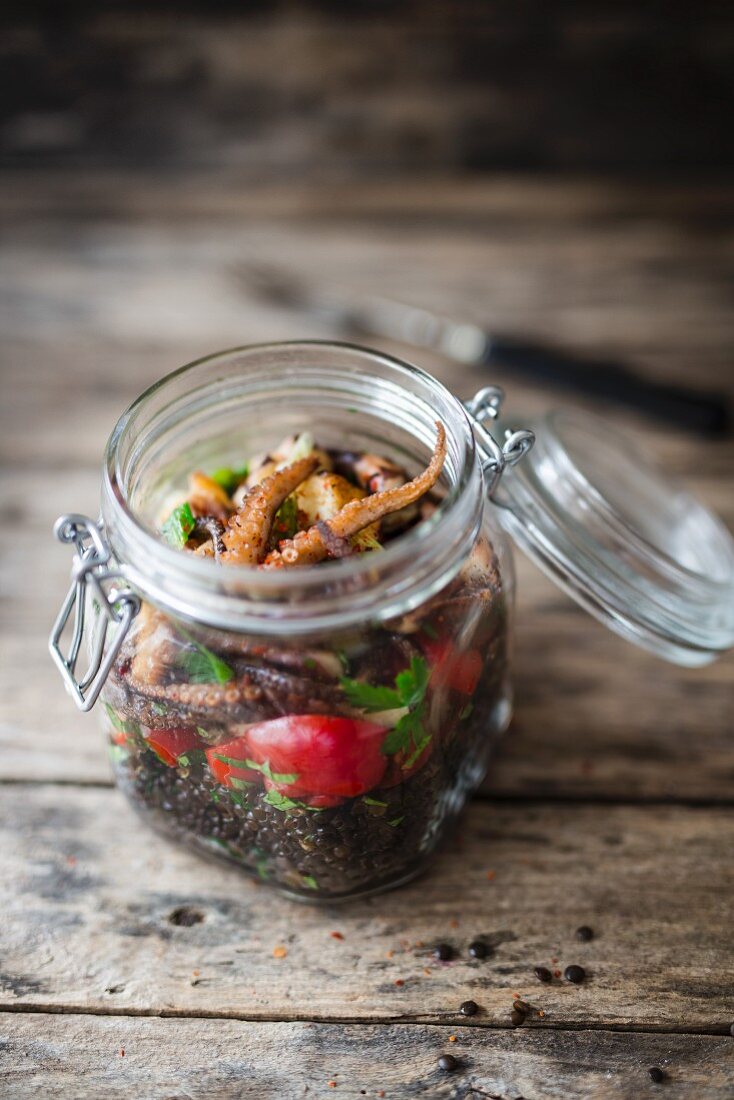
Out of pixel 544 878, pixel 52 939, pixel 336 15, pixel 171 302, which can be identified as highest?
pixel 336 15

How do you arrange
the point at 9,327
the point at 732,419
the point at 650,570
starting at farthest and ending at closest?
the point at 9,327, the point at 732,419, the point at 650,570

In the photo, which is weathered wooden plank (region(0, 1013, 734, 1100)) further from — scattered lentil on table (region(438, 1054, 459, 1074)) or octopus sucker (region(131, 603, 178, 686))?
octopus sucker (region(131, 603, 178, 686))

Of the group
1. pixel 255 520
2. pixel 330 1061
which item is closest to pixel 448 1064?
pixel 330 1061

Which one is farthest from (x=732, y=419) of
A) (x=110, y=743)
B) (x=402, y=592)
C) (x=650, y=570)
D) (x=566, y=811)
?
(x=110, y=743)

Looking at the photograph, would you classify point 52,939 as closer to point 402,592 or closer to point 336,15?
point 402,592

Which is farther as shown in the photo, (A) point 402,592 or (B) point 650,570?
(B) point 650,570

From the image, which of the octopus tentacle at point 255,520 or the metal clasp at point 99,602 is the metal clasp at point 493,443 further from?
the metal clasp at point 99,602
